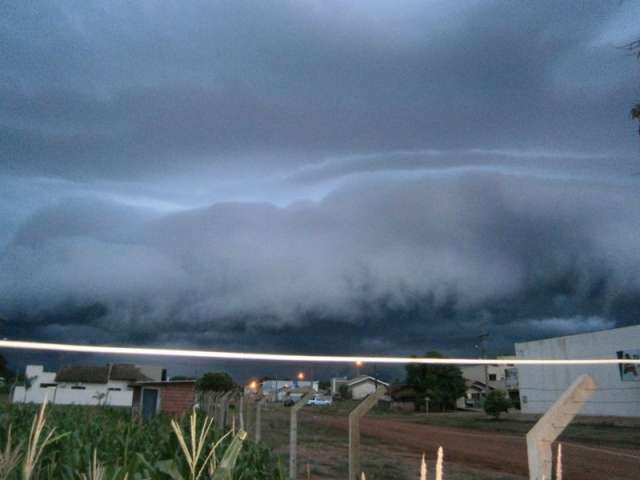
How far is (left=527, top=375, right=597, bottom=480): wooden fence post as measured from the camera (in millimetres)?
2512

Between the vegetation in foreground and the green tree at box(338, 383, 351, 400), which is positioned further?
the green tree at box(338, 383, 351, 400)

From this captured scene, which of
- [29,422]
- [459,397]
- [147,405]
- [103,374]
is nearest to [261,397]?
[29,422]

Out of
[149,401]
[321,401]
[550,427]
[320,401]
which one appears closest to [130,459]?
[550,427]

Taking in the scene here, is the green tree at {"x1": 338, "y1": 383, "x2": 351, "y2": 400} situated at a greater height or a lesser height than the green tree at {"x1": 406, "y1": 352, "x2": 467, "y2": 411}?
lesser

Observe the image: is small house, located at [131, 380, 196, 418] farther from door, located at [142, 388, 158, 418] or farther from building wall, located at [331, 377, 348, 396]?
building wall, located at [331, 377, 348, 396]

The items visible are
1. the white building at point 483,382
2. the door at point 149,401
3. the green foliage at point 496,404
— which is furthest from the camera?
the white building at point 483,382

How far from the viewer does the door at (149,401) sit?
80.5ft

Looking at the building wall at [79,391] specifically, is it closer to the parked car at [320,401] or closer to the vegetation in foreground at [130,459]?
the parked car at [320,401]

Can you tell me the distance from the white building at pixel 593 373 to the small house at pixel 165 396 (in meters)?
22.7

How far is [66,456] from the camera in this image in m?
5.08

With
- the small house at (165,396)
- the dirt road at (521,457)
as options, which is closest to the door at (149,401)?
the small house at (165,396)

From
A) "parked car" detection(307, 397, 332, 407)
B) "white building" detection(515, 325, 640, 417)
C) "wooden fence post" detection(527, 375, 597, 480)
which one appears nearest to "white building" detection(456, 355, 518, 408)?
"parked car" detection(307, 397, 332, 407)

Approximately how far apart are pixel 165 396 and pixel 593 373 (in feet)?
83.1

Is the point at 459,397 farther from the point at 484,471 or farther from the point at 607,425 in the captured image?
the point at 484,471
